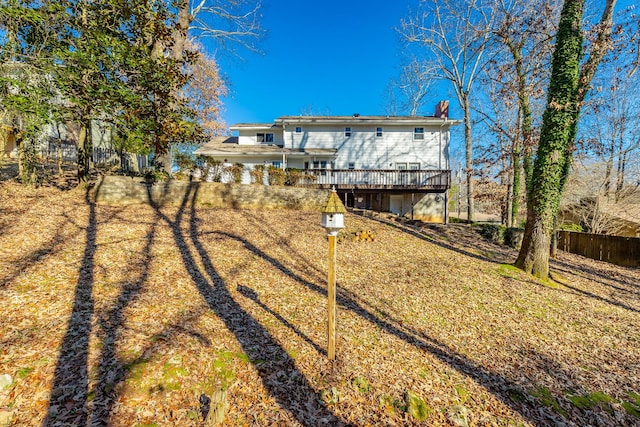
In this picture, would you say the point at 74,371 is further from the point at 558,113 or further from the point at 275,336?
the point at 558,113

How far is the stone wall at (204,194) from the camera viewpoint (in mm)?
9680

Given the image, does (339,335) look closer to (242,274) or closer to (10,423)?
(242,274)

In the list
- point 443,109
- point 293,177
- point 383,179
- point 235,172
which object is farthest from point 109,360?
point 443,109

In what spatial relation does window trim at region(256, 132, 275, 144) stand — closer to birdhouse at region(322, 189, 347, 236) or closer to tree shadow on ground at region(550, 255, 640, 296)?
tree shadow on ground at region(550, 255, 640, 296)

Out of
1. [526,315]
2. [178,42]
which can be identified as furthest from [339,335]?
[178,42]

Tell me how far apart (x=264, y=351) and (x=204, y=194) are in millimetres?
8686

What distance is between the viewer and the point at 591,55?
25.9 feet

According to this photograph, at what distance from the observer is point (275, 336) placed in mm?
4250

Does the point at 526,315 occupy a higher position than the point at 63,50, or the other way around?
the point at 63,50

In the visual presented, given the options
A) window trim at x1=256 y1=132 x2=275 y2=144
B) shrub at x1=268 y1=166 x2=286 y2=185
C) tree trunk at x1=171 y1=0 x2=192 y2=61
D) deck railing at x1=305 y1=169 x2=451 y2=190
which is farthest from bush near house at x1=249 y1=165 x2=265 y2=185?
window trim at x1=256 y1=132 x2=275 y2=144

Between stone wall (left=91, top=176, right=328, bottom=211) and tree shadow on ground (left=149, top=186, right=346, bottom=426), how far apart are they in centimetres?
461

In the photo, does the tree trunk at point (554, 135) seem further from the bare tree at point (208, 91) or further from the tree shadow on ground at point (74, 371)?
the bare tree at point (208, 91)

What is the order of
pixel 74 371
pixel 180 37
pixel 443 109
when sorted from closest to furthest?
pixel 74 371
pixel 180 37
pixel 443 109

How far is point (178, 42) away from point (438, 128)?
17.3m
